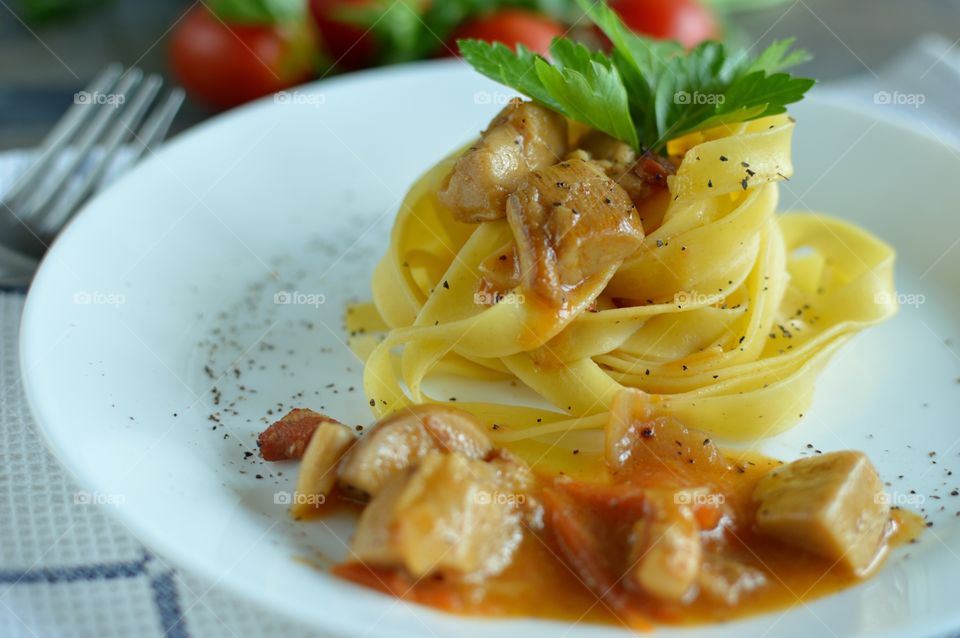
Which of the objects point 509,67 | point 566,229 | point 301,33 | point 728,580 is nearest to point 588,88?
point 509,67

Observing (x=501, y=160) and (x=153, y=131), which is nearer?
(x=501, y=160)

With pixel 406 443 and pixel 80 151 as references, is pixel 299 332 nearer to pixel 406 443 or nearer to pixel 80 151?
pixel 406 443

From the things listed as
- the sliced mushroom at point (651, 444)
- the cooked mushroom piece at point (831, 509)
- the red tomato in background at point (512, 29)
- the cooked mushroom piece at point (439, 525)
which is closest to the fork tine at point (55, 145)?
the red tomato in background at point (512, 29)

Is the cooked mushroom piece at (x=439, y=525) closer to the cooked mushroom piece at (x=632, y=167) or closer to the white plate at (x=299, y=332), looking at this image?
the white plate at (x=299, y=332)

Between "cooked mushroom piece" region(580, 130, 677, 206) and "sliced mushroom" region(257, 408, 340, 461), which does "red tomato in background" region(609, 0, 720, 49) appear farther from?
"sliced mushroom" region(257, 408, 340, 461)

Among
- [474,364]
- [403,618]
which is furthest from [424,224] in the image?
[403,618]
